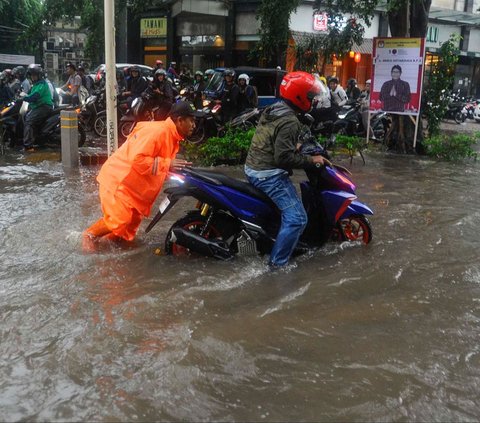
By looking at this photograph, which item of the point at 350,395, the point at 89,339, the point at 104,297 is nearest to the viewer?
the point at 350,395

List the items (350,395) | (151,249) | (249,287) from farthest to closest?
(151,249) → (249,287) → (350,395)

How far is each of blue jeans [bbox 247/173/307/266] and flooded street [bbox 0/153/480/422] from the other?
1.12 feet

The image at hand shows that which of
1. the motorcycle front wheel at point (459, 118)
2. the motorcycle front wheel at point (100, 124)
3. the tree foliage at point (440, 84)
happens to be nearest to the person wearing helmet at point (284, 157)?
the motorcycle front wheel at point (100, 124)

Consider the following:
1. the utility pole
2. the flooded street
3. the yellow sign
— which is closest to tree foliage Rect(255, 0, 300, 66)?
the utility pole

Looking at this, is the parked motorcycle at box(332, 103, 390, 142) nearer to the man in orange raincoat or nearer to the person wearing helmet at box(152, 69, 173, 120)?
the person wearing helmet at box(152, 69, 173, 120)

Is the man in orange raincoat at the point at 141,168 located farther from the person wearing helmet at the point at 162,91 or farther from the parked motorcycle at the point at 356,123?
the parked motorcycle at the point at 356,123

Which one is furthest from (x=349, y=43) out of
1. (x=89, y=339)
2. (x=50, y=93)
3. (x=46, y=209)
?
(x=89, y=339)

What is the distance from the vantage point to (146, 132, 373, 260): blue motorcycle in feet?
16.3

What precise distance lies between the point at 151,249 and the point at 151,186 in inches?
Answer: 25.2

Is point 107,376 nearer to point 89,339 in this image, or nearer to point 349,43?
point 89,339

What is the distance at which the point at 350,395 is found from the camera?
10.6 ft

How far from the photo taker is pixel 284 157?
473cm

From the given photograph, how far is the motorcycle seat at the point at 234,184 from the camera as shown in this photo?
495 centimetres

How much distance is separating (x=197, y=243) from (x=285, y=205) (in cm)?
83
